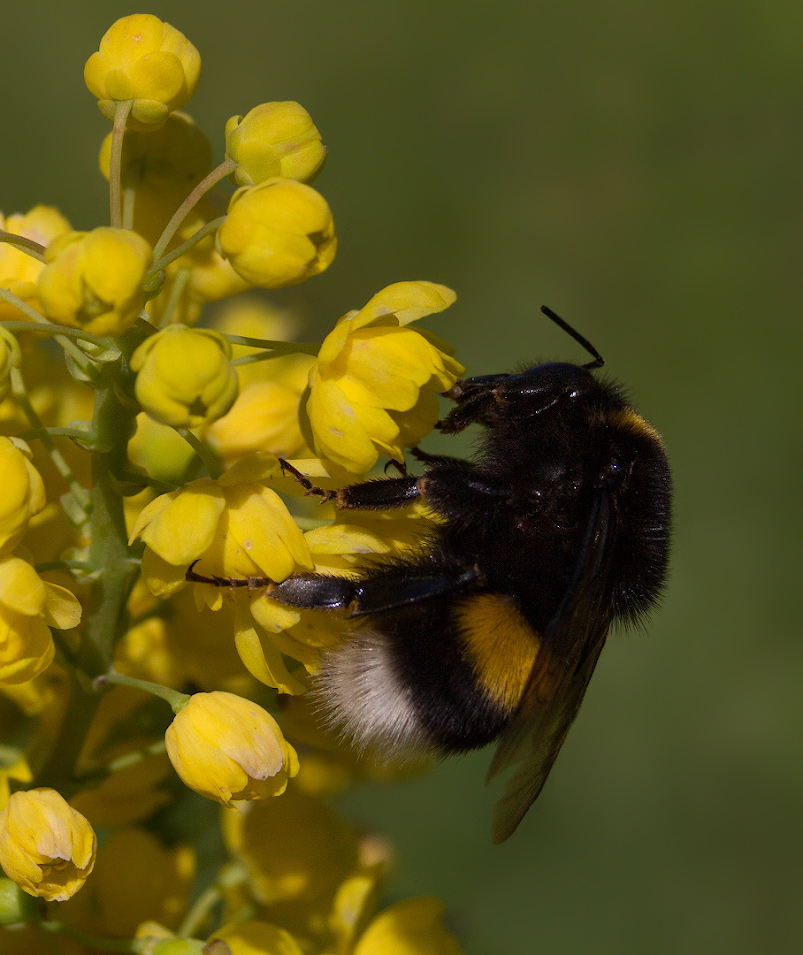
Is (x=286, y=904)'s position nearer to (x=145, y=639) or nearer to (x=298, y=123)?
(x=145, y=639)

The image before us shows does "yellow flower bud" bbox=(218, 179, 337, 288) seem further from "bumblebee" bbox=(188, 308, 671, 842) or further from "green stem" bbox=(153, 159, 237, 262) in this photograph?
"bumblebee" bbox=(188, 308, 671, 842)

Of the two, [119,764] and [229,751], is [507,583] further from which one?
[119,764]

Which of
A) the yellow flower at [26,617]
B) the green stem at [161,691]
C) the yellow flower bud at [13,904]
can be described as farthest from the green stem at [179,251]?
the yellow flower bud at [13,904]

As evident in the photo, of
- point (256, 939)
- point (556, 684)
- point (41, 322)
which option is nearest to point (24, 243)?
point (41, 322)

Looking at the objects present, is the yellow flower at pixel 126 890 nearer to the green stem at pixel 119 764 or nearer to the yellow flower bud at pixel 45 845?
the green stem at pixel 119 764

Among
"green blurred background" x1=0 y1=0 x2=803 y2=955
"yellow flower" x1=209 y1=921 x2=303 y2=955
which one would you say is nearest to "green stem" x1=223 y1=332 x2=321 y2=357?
"yellow flower" x1=209 y1=921 x2=303 y2=955

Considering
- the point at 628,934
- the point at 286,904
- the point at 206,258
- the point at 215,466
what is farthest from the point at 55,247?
the point at 628,934
